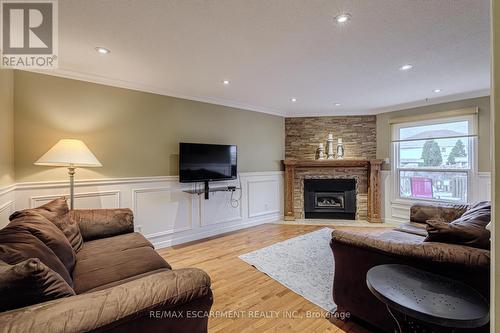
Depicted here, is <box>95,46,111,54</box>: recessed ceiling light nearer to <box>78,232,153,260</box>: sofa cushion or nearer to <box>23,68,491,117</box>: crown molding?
<box>23,68,491,117</box>: crown molding

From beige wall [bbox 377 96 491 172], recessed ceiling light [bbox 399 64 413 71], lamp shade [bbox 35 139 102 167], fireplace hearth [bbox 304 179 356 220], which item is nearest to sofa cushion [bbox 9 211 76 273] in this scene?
lamp shade [bbox 35 139 102 167]

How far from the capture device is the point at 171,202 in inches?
140

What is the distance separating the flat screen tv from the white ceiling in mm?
894

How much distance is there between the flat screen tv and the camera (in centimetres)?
353

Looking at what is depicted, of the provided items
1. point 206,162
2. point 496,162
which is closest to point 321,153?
point 206,162

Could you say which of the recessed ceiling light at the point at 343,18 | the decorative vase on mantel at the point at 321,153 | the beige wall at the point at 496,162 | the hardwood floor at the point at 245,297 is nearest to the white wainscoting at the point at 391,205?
the decorative vase on mantel at the point at 321,153

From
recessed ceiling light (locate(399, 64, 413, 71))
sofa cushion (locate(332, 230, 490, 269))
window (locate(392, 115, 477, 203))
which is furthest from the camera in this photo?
window (locate(392, 115, 477, 203))

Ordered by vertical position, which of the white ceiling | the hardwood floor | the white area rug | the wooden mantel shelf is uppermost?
the white ceiling

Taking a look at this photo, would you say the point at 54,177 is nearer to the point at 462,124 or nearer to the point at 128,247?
the point at 128,247

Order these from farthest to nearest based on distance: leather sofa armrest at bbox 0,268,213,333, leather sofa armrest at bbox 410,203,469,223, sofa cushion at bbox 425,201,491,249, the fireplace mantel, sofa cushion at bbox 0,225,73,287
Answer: the fireplace mantel
leather sofa armrest at bbox 410,203,469,223
sofa cushion at bbox 425,201,491,249
sofa cushion at bbox 0,225,73,287
leather sofa armrest at bbox 0,268,213,333

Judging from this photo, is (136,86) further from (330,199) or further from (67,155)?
(330,199)

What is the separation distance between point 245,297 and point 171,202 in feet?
6.38

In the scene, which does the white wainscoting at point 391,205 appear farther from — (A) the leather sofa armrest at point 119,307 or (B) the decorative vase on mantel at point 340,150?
(A) the leather sofa armrest at point 119,307

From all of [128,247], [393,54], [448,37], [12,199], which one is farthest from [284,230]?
[12,199]
